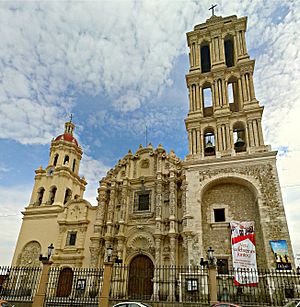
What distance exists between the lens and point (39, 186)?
88.5 ft

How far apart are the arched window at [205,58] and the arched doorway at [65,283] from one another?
20137 millimetres

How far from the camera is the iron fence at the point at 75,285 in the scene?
18.4 m

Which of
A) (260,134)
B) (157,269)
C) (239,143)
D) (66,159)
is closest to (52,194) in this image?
(66,159)

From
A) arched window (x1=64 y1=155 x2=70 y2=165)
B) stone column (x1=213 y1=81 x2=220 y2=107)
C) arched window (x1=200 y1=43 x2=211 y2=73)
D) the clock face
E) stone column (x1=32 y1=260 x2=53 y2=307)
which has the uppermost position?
arched window (x1=200 y1=43 x2=211 y2=73)

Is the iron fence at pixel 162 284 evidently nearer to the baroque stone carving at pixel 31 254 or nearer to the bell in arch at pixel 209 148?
the baroque stone carving at pixel 31 254

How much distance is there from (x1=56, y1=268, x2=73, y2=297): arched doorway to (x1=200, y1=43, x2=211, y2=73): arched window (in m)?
20.1

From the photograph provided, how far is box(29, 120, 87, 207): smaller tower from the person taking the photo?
2591 centimetres

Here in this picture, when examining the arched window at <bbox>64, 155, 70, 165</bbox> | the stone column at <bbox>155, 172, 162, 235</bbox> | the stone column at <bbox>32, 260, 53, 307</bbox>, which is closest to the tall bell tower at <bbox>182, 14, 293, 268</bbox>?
the stone column at <bbox>155, 172, 162, 235</bbox>

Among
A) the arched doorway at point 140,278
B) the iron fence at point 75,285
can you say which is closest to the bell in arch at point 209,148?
the arched doorway at point 140,278

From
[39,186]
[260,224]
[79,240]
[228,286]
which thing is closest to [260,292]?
[228,286]

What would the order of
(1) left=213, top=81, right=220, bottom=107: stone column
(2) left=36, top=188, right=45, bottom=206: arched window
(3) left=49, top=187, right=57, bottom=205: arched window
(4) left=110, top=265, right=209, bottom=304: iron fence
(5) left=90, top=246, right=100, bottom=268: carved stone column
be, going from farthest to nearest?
1. (2) left=36, top=188, right=45, bottom=206: arched window
2. (3) left=49, top=187, right=57, bottom=205: arched window
3. (1) left=213, top=81, right=220, bottom=107: stone column
4. (5) left=90, top=246, right=100, bottom=268: carved stone column
5. (4) left=110, top=265, right=209, bottom=304: iron fence

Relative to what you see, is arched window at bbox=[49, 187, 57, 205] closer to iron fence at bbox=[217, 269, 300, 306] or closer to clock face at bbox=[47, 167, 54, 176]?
clock face at bbox=[47, 167, 54, 176]

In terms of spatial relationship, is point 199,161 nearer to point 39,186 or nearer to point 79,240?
point 79,240

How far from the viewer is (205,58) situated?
1005 inches
